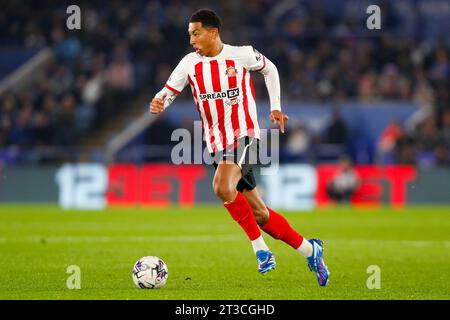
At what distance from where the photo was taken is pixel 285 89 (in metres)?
24.1

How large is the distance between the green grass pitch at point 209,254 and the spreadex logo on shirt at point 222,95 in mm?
1672

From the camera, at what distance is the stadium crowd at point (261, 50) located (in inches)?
909

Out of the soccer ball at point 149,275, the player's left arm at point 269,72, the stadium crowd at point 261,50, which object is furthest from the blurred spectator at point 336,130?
the soccer ball at point 149,275

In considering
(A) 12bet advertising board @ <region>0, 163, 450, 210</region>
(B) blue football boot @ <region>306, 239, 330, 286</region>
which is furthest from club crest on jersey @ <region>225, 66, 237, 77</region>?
(A) 12bet advertising board @ <region>0, 163, 450, 210</region>

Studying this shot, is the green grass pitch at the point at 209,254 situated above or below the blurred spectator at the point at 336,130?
below

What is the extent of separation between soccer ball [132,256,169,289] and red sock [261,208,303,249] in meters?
1.08

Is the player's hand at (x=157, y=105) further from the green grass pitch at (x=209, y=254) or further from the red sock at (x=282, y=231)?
the green grass pitch at (x=209, y=254)

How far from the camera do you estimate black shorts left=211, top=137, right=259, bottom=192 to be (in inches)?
339

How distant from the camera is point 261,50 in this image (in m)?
24.9

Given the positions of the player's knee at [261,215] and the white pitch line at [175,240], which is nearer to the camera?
the player's knee at [261,215]

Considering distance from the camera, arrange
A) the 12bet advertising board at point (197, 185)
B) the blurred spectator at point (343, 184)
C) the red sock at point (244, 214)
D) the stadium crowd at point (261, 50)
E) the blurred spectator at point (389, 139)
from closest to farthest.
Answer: the red sock at point (244, 214), the blurred spectator at point (343, 184), the 12bet advertising board at point (197, 185), the blurred spectator at point (389, 139), the stadium crowd at point (261, 50)

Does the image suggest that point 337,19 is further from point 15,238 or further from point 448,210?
point 15,238

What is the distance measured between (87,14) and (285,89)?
20.2 feet
